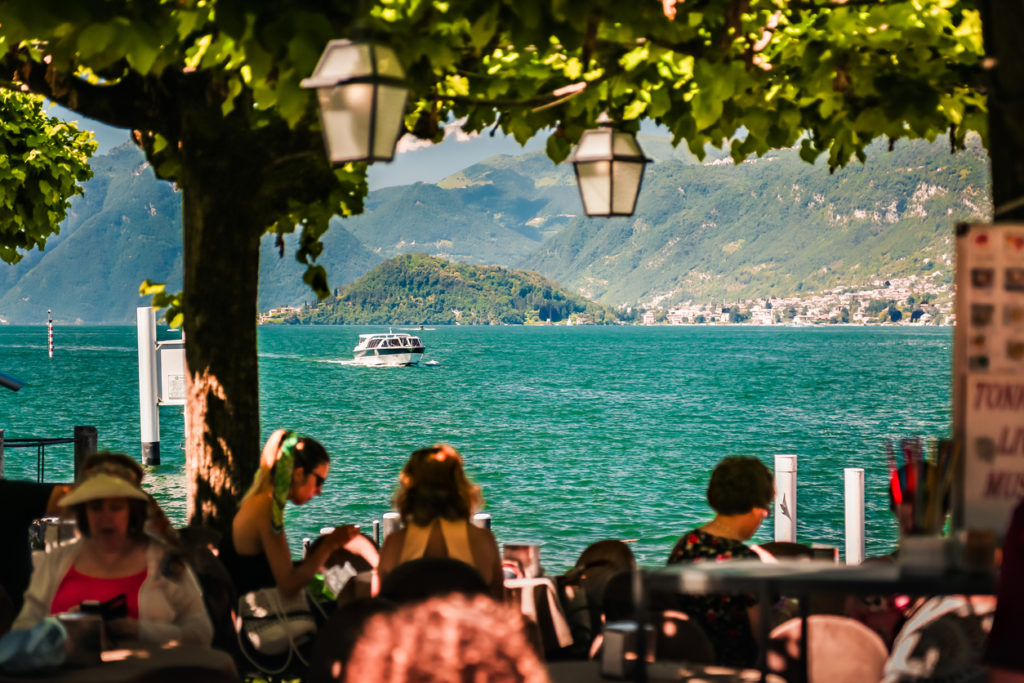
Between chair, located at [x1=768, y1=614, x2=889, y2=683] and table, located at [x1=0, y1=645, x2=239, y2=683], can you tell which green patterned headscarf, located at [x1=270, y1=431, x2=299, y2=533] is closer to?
table, located at [x1=0, y1=645, x2=239, y2=683]

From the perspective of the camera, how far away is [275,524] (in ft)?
16.3

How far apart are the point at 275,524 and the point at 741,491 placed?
1.92m

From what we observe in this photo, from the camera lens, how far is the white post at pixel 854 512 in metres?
10.6

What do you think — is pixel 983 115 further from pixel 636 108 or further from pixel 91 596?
pixel 91 596

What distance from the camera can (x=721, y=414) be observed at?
78.9m

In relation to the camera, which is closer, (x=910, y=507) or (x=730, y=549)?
(x=910, y=507)

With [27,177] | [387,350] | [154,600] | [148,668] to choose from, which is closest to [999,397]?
[148,668]

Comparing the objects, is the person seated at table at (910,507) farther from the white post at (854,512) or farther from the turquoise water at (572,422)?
the turquoise water at (572,422)

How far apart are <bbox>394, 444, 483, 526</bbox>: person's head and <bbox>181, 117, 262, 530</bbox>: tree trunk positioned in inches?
71.3

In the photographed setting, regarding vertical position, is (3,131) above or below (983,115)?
above

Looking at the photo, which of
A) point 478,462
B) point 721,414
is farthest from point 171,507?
point 721,414

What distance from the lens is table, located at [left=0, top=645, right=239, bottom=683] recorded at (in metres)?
3.49

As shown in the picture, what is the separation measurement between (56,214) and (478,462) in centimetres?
4099

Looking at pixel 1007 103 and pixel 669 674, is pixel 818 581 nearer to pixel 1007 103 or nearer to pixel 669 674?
pixel 669 674
